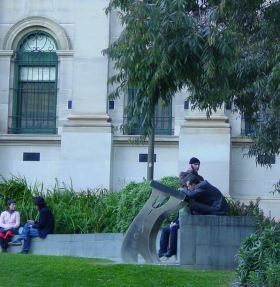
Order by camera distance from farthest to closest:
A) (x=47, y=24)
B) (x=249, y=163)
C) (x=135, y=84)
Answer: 1. (x=47, y=24)
2. (x=249, y=163)
3. (x=135, y=84)

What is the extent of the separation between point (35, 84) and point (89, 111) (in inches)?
103

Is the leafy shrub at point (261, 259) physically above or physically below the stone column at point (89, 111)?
below

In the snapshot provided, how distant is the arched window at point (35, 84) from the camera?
97.3 feet

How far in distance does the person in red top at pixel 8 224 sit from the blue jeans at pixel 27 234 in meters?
0.48

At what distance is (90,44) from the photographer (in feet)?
93.6

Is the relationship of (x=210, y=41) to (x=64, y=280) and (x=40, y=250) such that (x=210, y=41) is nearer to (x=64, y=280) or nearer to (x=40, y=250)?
(x=64, y=280)

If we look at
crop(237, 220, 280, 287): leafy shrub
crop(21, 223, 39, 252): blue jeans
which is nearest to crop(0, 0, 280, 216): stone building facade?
crop(21, 223, 39, 252): blue jeans

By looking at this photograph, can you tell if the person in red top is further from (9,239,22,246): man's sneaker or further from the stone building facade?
the stone building facade

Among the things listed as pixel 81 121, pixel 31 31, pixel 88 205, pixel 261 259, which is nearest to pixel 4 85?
pixel 31 31

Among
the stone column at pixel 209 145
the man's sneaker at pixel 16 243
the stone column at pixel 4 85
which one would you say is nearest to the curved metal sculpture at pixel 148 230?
the man's sneaker at pixel 16 243

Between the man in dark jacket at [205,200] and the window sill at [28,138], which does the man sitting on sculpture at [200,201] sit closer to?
the man in dark jacket at [205,200]

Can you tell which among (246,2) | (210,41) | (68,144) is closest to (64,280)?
(210,41)

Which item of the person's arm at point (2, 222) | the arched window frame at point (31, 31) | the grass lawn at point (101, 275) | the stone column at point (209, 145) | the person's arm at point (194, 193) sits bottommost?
the grass lawn at point (101, 275)

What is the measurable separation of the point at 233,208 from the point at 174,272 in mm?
4574
